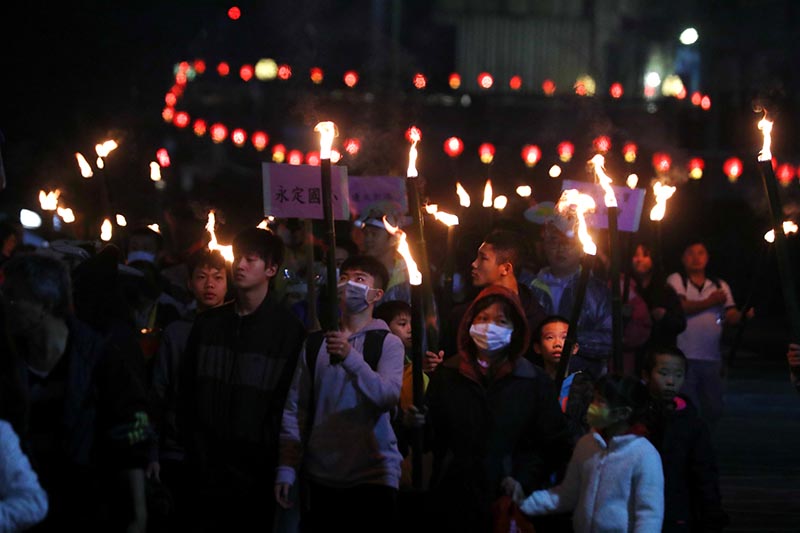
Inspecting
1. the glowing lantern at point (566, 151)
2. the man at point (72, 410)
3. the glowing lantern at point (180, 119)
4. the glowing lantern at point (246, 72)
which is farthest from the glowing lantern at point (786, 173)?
the man at point (72, 410)

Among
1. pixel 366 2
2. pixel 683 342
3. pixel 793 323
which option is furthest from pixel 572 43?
pixel 793 323

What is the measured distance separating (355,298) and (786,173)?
63.5 feet

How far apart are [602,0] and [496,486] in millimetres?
27956

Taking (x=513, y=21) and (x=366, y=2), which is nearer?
(x=366, y=2)

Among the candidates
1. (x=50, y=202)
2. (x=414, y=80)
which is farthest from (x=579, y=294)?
(x=414, y=80)

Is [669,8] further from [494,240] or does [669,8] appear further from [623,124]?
[494,240]

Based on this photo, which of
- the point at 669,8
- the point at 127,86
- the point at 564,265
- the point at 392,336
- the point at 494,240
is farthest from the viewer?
the point at 669,8

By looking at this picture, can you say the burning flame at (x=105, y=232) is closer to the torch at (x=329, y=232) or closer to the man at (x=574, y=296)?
the man at (x=574, y=296)

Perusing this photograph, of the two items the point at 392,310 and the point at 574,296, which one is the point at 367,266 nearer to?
the point at 392,310

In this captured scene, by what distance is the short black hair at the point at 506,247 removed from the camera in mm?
7820

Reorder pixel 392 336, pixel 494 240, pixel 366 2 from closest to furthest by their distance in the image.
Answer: pixel 392 336 < pixel 494 240 < pixel 366 2

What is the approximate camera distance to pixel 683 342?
11.0 metres

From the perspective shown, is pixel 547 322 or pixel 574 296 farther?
pixel 574 296

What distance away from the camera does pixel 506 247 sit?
786cm
